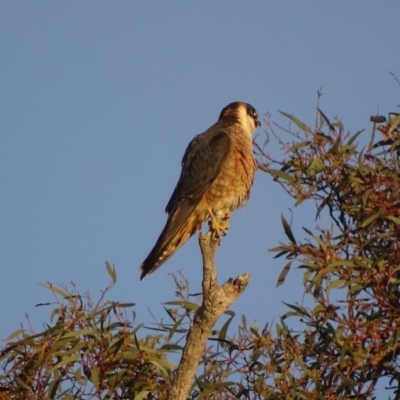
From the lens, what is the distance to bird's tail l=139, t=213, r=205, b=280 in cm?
543

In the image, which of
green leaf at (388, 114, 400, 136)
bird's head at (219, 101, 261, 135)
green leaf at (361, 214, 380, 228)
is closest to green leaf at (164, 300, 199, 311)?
green leaf at (361, 214, 380, 228)

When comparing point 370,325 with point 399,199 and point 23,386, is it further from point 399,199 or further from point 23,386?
point 23,386

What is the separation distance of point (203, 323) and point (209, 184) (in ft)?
9.02

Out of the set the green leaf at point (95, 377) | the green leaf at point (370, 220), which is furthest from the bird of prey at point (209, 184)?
the green leaf at point (95, 377)

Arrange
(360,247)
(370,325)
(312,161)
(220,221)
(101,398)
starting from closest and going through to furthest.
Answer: (101,398) → (370,325) → (360,247) → (312,161) → (220,221)

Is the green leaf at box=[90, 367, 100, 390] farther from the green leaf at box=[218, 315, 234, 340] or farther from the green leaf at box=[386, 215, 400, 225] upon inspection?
the green leaf at box=[386, 215, 400, 225]

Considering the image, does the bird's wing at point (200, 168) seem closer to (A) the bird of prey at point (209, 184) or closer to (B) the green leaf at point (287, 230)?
(A) the bird of prey at point (209, 184)

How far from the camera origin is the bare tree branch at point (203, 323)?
3.33m

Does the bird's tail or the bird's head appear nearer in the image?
the bird's tail

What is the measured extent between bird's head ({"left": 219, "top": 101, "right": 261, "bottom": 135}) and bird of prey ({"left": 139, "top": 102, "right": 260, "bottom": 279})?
1.34 feet

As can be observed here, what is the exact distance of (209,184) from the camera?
6105 millimetres

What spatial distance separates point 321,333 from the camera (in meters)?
4.14

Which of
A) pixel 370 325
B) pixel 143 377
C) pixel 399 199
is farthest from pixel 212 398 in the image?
pixel 399 199

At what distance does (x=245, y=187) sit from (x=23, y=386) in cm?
267
